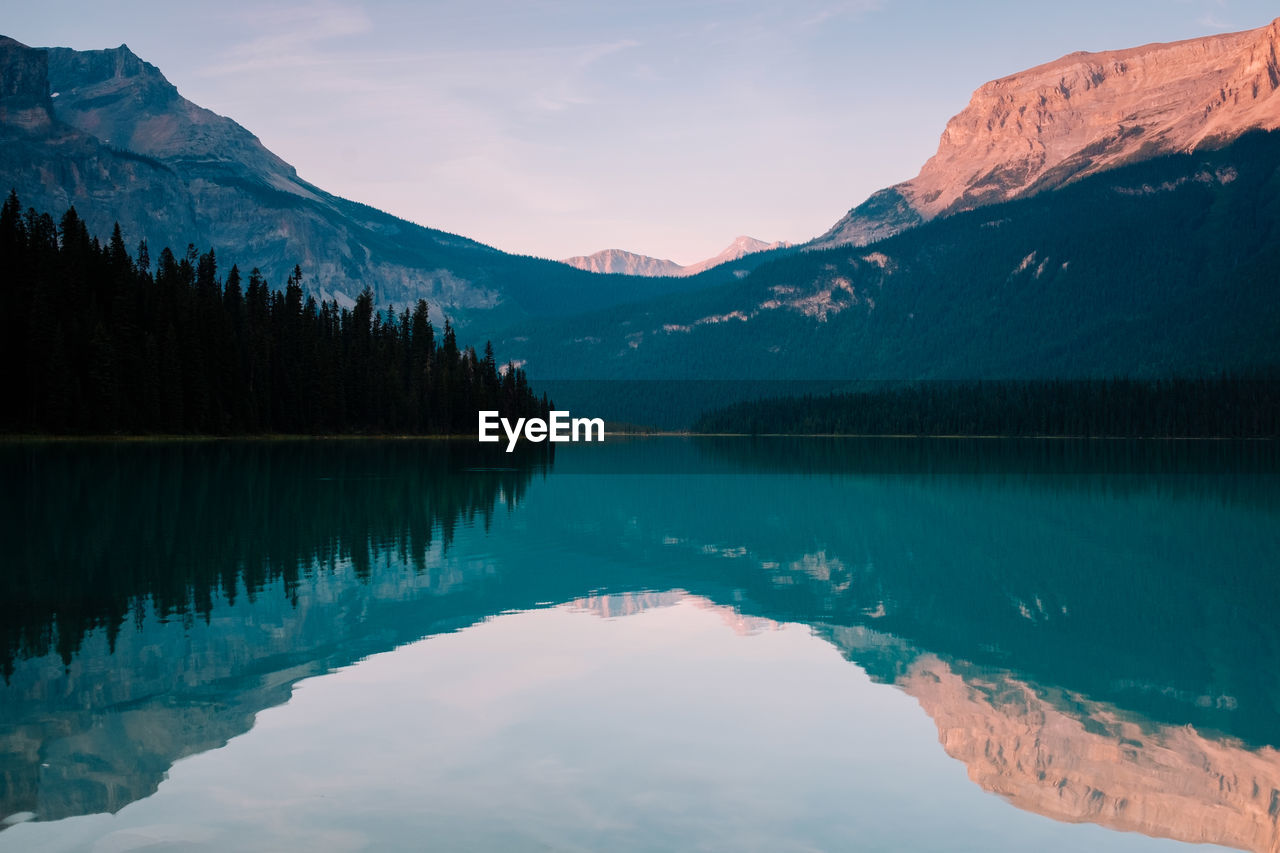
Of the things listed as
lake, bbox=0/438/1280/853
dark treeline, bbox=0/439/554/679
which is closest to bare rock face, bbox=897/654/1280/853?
lake, bbox=0/438/1280/853

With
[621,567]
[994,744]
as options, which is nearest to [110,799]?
[994,744]

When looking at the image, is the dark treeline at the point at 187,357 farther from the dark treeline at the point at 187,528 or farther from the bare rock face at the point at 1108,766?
the bare rock face at the point at 1108,766

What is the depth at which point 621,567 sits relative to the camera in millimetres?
32438

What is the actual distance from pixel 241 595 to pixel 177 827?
13371 mm

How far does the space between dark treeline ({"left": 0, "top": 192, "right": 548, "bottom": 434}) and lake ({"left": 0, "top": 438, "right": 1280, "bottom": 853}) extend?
243ft

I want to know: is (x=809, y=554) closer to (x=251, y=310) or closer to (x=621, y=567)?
(x=621, y=567)

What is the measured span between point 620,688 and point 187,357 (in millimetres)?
111851

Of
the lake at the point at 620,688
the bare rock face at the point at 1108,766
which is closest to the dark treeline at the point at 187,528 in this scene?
the lake at the point at 620,688

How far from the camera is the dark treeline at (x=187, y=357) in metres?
106

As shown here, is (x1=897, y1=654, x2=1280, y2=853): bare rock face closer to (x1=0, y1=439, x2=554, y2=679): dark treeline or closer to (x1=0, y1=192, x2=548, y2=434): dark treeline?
(x1=0, y1=439, x2=554, y2=679): dark treeline

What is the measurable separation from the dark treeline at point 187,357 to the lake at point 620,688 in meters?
74.2

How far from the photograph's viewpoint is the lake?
1239 cm

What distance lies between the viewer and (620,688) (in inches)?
710

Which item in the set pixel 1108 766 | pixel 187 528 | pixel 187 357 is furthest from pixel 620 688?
pixel 187 357
